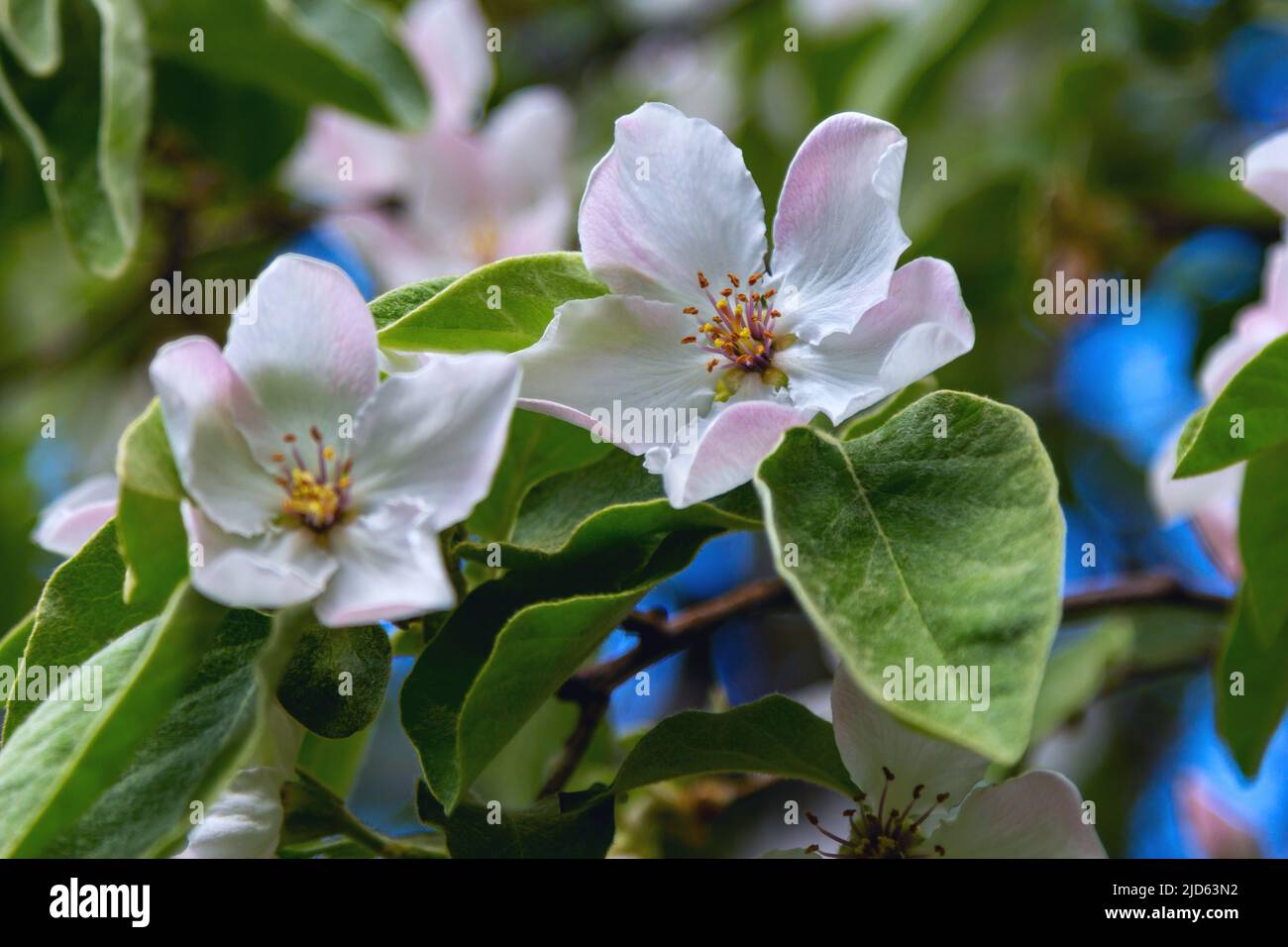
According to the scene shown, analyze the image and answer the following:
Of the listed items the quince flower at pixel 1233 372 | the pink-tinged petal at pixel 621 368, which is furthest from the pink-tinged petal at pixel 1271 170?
the pink-tinged petal at pixel 621 368

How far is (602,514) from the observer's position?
0.77 metres

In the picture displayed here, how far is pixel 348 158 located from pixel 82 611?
1.19 meters

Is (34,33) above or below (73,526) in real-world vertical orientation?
above

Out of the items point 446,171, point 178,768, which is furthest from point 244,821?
point 446,171

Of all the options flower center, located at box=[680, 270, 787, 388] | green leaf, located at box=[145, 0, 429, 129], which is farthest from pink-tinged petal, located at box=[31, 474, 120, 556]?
green leaf, located at box=[145, 0, 429, 129]

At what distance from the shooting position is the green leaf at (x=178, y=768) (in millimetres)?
693

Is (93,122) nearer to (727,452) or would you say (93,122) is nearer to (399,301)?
(399,301)

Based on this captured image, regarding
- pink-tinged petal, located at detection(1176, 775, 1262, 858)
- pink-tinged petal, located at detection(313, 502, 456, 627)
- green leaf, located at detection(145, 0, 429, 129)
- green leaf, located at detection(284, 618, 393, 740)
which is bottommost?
pink-tinged petal, located at detection(1176, 775, 1262, 858)

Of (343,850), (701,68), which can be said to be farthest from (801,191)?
(701,68)

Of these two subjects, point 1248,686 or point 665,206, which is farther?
point 1248,686

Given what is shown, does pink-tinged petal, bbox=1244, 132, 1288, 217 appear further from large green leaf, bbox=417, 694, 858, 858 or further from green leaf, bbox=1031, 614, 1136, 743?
green leaf, bbox=1031, 614, 1136, 743

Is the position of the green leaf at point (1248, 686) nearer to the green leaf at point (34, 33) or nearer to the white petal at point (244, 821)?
the white petal at point (244, 821)

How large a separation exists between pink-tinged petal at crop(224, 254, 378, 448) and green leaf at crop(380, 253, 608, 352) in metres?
0.03

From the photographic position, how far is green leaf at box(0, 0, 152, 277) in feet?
3.73
